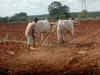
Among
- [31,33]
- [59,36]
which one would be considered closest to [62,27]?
[59,36]

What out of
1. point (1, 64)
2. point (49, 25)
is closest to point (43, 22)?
point (49, 25)

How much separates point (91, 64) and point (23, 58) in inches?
81.6

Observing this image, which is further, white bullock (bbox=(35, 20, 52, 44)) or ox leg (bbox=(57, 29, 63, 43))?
white bullock (bbox=(35, 20, 52, 44))

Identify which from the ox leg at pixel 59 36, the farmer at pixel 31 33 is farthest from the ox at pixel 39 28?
the ox leg at pixel 59 36

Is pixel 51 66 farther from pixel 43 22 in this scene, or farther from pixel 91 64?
pixel 43 22

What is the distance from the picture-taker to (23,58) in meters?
6.70

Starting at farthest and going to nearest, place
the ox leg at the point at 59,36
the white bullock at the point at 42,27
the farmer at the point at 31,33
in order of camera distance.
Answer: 1. the white bullock at the point at 42,27
2. the ox leg at the point at 59,36
3. the farmer at the point at 31,33

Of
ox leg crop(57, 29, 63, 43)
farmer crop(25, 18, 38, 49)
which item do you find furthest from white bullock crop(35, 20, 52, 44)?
ox leg crop(57, 29, 63, 43)

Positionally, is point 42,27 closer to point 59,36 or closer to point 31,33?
point 31,33

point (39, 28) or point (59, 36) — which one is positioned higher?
point (39, 28)

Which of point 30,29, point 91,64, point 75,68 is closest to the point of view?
point 75,68

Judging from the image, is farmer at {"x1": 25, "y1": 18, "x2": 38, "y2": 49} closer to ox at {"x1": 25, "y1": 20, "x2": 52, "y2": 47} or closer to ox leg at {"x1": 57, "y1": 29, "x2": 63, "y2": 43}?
ox at {"x1": 25, "y1": 20, "x2": 52, "y2": 47}

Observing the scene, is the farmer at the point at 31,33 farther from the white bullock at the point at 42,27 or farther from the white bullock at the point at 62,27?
the white bullock at the point at 62,27

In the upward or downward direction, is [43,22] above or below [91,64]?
above
